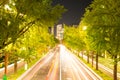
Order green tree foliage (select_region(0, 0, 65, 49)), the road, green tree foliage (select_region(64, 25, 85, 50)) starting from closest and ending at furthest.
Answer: green tree foliage (select_region(0, 0, 65, 49)), the road, green tree foliage (select_region(64, 25, 85, 50))

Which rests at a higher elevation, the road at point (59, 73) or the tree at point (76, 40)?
the tree at point (76, 40)

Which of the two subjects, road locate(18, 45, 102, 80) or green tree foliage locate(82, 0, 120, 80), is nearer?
green tree foliage locate(82, 0, 120, 80)

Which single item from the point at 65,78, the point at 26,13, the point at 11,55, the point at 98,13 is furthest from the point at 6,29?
the point at 65,78

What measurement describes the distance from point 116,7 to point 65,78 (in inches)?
934

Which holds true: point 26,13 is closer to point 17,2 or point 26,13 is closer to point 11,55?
point 17,2

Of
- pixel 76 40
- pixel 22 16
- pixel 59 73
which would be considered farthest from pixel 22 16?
pixel 76 40

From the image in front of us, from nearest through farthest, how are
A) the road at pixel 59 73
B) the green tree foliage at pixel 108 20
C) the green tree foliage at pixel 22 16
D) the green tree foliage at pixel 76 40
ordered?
the green tree foliage at pixel 22 16
the green tree foliage at pixel 108 20
the road at pixel 59 73
the green tree foliage at pixel 76 40

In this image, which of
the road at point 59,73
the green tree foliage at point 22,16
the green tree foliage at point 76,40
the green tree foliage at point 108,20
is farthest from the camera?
the green tree foliage at point 76,40

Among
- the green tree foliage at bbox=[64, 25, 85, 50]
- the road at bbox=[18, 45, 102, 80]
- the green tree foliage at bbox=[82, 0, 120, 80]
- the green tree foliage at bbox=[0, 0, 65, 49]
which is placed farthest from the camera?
the green tree foliage at bbox=[64, 25, 85, 50]

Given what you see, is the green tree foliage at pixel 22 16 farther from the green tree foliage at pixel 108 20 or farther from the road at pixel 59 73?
the road at pixel 59 73

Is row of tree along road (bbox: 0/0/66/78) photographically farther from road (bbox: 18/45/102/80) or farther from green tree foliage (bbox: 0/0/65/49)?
road (bbox: 18/45/102/80)

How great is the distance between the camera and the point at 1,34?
53.4ft

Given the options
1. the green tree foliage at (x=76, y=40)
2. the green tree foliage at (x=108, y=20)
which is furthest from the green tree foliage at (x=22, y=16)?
the green tree foliage at (x=76, y=40)

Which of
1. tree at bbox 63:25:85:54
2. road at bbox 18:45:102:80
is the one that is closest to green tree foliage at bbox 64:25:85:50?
tree at bbox 63:25:85:54
